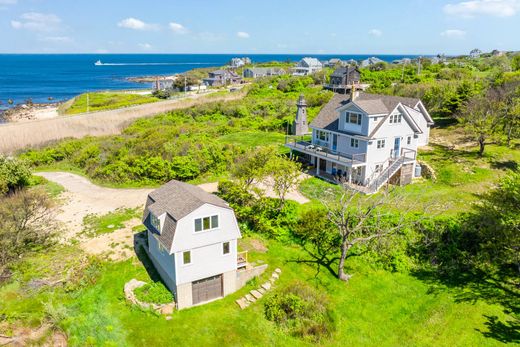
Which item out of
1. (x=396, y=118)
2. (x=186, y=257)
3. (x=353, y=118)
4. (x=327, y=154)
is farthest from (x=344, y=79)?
(x=186, y=257)

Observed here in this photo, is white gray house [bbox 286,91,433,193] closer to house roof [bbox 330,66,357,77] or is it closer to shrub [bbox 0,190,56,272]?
shrub [bbox 0,190,56,272]

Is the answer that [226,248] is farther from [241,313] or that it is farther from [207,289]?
[241,313]

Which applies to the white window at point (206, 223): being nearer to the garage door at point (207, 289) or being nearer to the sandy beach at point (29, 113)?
the garage door at point (207, 289)

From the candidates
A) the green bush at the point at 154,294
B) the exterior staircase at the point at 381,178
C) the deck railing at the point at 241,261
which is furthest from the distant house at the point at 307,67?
the green bush at the point at 154,294

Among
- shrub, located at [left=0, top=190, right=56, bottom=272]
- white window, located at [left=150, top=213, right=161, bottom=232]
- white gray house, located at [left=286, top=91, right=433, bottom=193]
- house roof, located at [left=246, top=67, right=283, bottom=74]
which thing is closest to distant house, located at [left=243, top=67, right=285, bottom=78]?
house roof, located at [left=246, top=67, right=283, bottom=74]

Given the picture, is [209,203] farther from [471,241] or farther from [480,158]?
[480,158]
